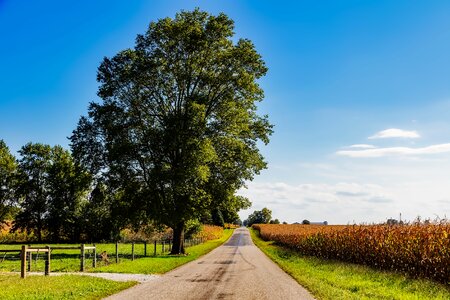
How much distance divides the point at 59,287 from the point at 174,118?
22841mm

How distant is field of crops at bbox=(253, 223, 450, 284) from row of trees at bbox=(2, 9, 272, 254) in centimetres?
1096

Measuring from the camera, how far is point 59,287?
15227 millimetres

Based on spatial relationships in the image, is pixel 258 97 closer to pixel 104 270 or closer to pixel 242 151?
pixel 242 151

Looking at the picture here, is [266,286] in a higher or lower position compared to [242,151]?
lower

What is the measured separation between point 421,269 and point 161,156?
2418 cm

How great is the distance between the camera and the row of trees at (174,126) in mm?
36875

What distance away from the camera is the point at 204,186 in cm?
3869

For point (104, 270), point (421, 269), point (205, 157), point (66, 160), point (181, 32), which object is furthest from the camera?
point (66, 160)

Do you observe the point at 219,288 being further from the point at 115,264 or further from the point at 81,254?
the point at 115,264

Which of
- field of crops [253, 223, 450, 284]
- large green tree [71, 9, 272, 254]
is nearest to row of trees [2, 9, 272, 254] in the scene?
large green tree [71, 9, 272, 254]

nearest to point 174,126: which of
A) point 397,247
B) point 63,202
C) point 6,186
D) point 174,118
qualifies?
point 174,118

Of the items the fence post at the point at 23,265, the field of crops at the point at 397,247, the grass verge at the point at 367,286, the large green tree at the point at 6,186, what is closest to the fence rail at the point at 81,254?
the fence post at the point at 23,265

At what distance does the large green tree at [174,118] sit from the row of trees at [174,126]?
0.28ft

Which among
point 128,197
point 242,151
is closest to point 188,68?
point 242,151
